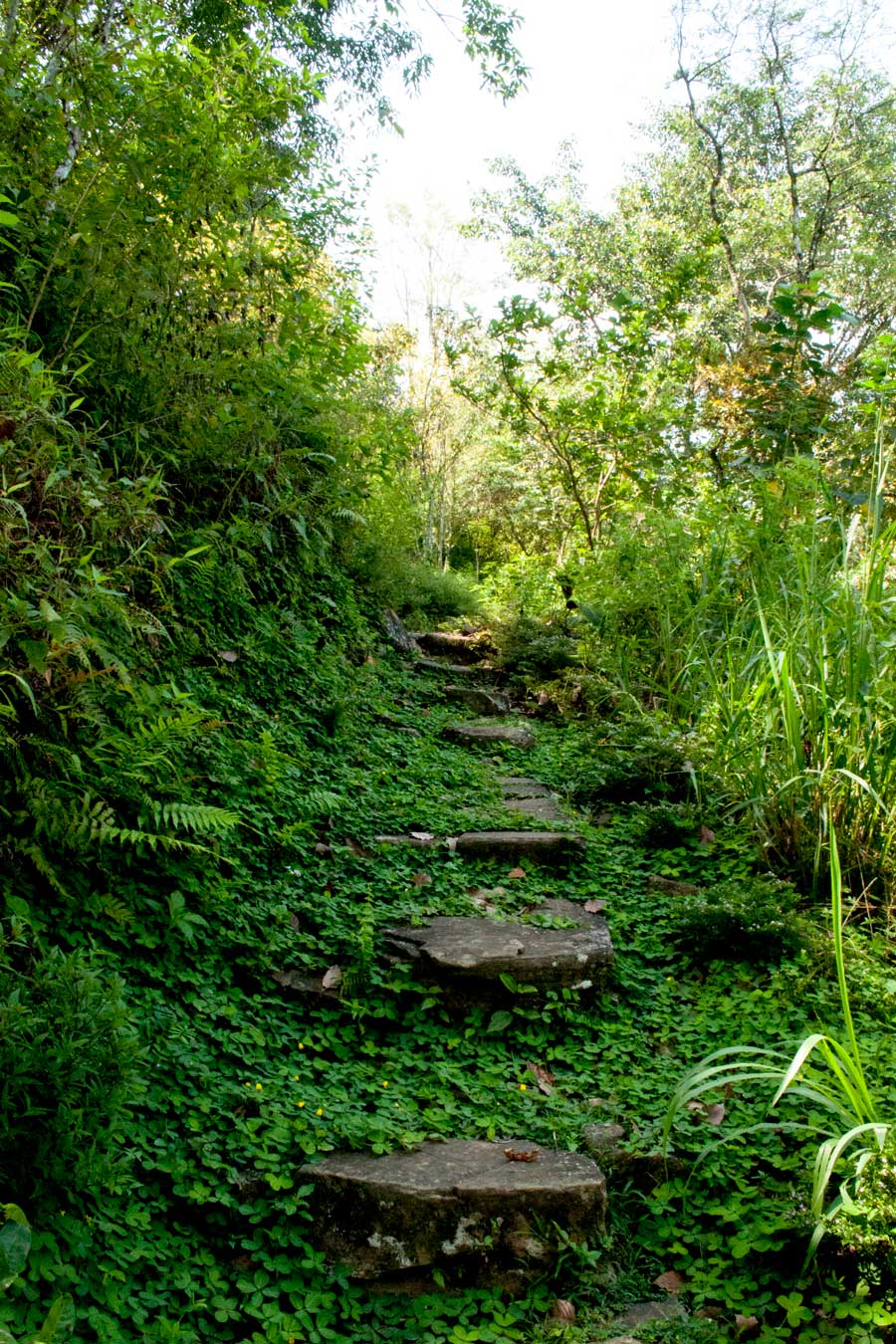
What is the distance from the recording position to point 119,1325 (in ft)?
5.49

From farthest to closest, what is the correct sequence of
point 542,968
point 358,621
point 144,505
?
1. point 358,621
2. point 144,505
3. point 542,968

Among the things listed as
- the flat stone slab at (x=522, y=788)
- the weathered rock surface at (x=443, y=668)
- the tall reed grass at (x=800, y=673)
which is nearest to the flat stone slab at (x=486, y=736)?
the flat stone slab at (x=522, y=788)

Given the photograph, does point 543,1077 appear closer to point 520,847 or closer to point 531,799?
point 520,847

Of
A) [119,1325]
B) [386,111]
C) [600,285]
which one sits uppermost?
[600,285]

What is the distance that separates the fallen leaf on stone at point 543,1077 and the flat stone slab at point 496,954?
30 cm

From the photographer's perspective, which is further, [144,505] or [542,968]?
[144,505]

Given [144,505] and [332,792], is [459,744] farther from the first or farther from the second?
[144,505]

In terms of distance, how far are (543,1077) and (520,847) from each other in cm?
143

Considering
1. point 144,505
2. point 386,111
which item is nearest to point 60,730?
point 144,505

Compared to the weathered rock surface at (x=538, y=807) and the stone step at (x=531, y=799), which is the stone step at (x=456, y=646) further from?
the weathered rock surface at (x=538, y=807)

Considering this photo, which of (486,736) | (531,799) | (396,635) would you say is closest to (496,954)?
(531,799)

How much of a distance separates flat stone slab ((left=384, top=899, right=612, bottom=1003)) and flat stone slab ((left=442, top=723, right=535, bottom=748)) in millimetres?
2586

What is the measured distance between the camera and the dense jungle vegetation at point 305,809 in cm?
190

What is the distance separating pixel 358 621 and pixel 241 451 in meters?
1.72
